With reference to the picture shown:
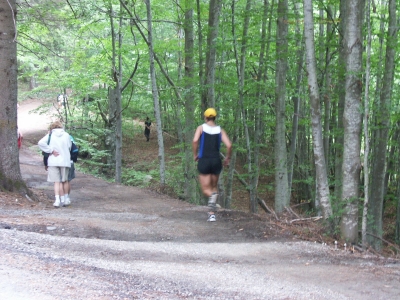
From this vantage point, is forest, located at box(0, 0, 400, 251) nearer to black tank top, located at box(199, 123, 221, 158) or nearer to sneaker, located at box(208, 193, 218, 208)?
sneaker, located at box(208, 193, 218, 208)

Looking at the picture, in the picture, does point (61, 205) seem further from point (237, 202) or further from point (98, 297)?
point (237, 202)

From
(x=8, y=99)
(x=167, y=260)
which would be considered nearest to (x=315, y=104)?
(x=167, y=260)

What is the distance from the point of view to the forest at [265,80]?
23.6 ft

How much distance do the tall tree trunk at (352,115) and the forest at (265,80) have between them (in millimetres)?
16

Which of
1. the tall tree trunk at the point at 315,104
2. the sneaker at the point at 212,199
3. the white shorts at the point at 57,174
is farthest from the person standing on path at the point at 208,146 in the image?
the white shorts at the point at 57,174

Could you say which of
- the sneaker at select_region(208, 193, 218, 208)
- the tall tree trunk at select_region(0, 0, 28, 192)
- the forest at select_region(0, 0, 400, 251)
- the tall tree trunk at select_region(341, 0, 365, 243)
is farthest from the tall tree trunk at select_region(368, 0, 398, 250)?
the tall tree trunk at select_region(0, 0, 28, 192)

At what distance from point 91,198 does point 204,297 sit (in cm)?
770

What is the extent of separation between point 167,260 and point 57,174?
4.52 metres

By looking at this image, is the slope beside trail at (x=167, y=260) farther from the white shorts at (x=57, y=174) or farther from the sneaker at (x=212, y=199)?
the white shorts at (x=57, y=174)

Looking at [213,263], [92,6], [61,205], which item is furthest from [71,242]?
[92,6]

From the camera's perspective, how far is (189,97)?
1339 centimetres

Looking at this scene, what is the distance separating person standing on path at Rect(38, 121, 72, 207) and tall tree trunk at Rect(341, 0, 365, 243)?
5.64 m

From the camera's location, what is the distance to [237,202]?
2356 cm

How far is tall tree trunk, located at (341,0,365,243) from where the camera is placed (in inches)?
254
